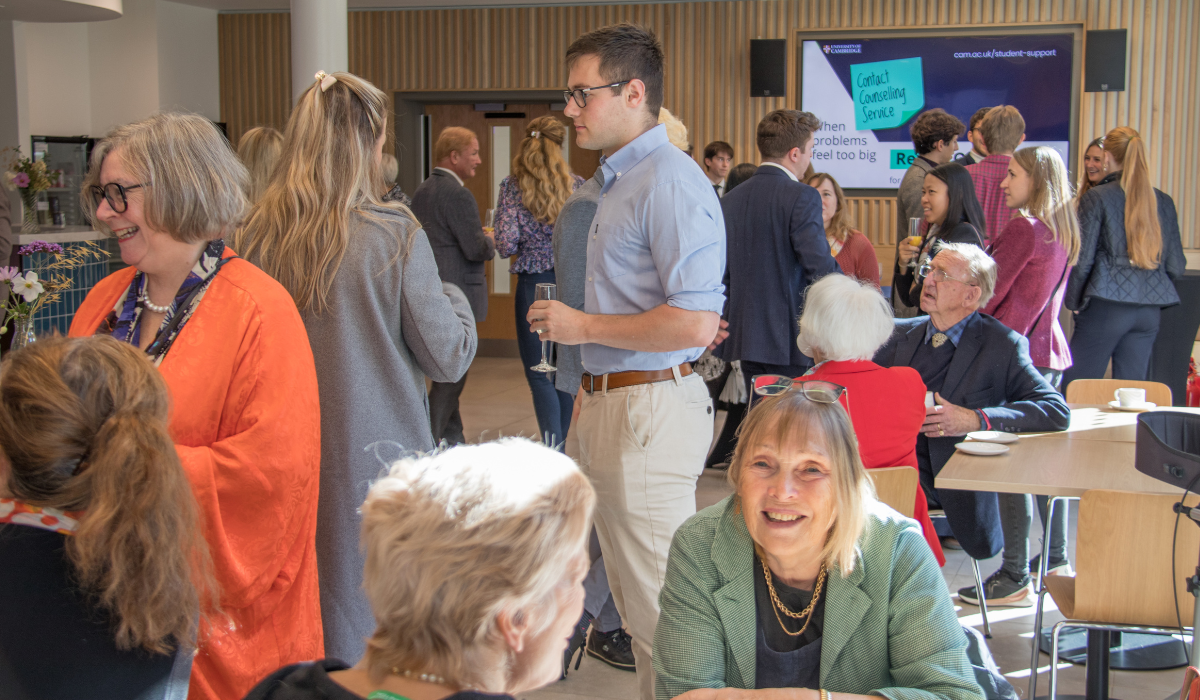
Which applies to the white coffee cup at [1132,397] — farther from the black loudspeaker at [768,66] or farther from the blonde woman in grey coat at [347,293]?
the black loudspeaker at [768,66]

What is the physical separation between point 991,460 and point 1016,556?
108 cm

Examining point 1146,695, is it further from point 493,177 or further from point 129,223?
point 493,177

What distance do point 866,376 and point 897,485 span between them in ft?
1.10

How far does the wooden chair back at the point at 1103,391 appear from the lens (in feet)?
12.3

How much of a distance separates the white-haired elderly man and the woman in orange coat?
7.00ft

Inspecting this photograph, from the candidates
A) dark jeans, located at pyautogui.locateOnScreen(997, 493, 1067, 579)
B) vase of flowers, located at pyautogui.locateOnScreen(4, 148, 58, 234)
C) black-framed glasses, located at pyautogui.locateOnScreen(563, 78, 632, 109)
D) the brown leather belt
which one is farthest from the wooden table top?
vase of flowers, located at pyautogui.locateOnScreen(4, 148, 58, 234)

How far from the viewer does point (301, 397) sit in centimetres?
171

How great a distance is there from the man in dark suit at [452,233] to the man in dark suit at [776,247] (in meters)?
1.56

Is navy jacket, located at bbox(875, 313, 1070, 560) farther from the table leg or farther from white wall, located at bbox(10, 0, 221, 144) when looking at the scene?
white wall, located at bbox(10, 0, 221, 144)

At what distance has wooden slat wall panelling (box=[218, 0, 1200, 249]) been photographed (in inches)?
324

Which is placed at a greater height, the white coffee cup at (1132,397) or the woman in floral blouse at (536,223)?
the woman in floral blouse at (536,223)

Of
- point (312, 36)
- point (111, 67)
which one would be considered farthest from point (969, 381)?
point (111, 67)

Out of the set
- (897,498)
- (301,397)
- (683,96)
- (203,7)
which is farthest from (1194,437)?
(203,7)

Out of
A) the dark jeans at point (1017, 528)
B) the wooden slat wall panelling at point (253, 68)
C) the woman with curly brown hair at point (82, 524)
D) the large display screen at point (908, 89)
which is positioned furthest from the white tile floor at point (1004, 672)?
the wooden slat wall panelling at point (253, 68)
